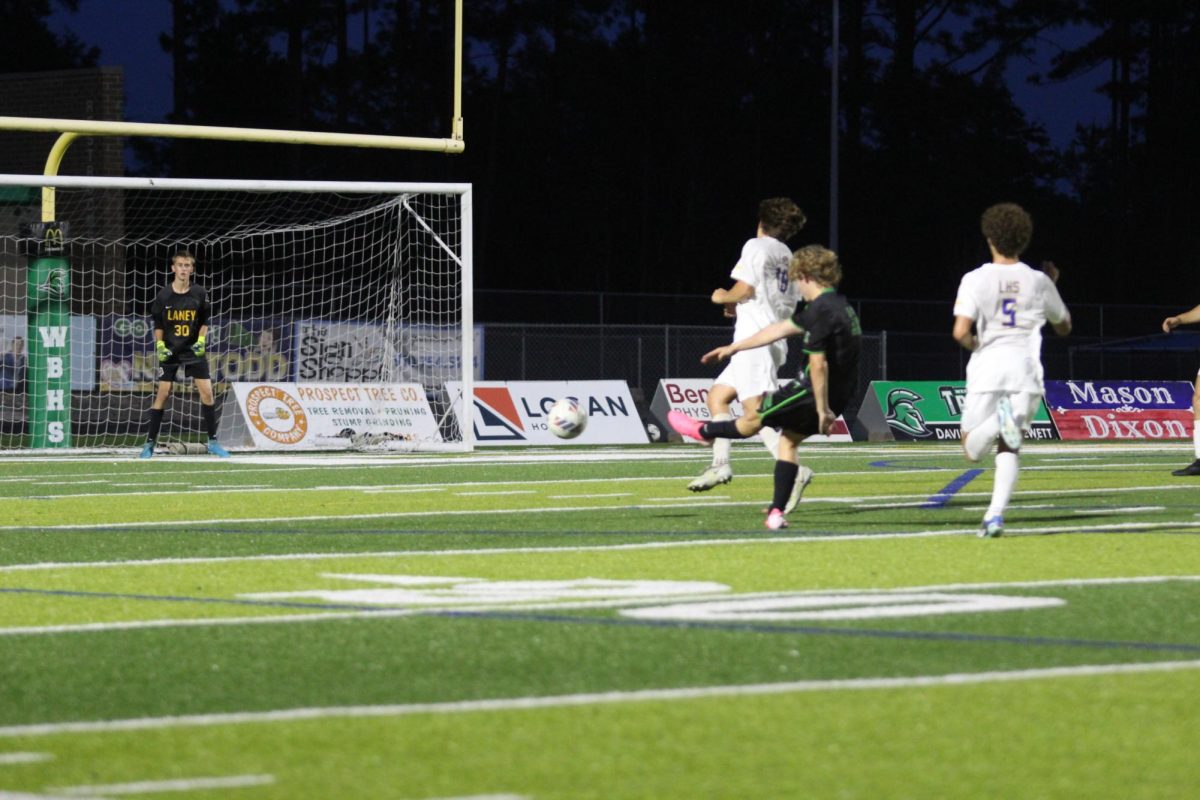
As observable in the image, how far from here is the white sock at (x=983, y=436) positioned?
1123cm

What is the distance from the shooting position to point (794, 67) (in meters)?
64.2

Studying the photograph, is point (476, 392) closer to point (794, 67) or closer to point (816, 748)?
point (816, 748)

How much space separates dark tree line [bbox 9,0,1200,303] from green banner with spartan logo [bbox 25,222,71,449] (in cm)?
3085

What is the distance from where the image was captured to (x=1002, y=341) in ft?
Result: 37.6

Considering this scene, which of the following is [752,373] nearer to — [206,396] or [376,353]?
[206,396]

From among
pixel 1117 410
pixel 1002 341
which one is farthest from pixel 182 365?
pixel 1117 410

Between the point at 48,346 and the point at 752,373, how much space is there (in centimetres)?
1308

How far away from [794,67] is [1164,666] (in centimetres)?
5896

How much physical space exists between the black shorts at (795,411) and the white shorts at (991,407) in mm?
904

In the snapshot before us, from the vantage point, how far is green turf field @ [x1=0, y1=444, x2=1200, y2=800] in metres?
4.80

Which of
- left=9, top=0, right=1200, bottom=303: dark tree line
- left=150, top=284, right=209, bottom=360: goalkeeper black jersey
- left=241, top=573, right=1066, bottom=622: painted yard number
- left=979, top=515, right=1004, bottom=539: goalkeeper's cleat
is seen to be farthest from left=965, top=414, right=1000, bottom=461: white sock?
left=9, top=0, right=1200, bottom=303: dark tree line

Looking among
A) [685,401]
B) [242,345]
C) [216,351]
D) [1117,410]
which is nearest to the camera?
[685,401]

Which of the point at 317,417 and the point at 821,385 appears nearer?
the point at 821,385

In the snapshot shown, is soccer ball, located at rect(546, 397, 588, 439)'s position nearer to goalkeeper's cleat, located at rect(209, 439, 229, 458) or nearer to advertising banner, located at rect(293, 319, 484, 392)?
goalkeeper's cleat, located at rect(209, 439, 229, 458)
